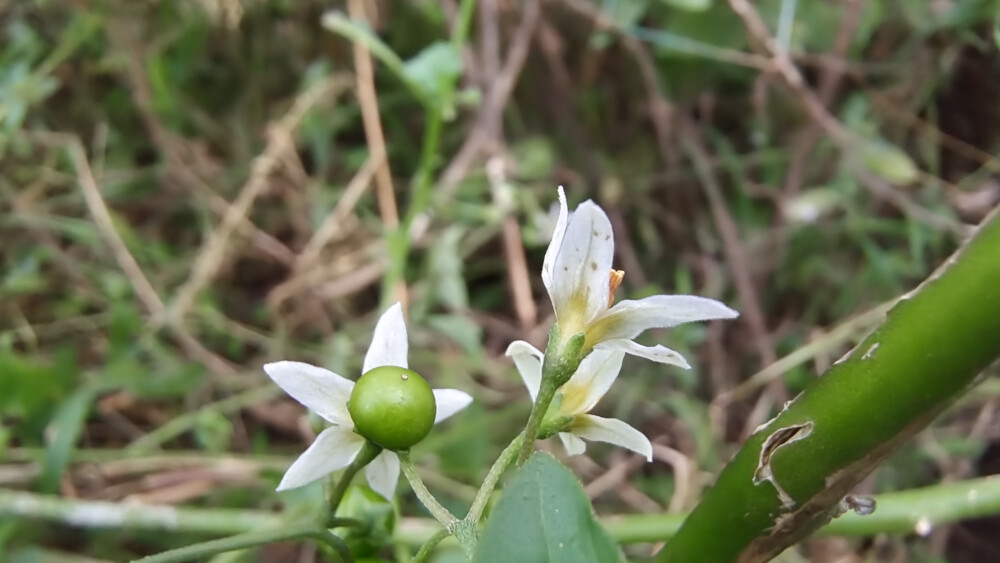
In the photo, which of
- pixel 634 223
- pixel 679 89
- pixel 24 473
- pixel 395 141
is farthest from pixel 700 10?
pixel 24 473

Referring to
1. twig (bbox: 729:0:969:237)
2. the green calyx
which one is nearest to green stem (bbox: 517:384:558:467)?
the green calyx

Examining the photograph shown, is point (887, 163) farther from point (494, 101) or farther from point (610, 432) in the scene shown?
point (610, 432)

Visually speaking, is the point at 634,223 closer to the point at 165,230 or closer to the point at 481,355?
the point at 481,355

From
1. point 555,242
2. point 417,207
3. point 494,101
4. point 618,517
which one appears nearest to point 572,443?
point 555,242

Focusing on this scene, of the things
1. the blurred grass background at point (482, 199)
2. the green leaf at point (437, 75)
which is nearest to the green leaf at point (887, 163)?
the blurred grass background at point (482, 199)

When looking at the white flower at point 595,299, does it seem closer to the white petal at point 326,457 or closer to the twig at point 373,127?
the white petal at point 326,457

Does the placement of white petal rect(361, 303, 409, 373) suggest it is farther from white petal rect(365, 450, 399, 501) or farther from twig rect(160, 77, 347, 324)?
twig rect(160, 77, 347, 324)
